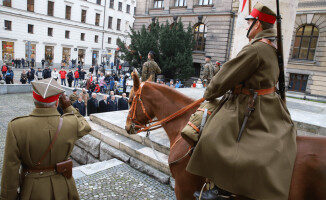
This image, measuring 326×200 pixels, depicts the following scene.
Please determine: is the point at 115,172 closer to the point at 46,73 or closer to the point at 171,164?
the point at 171,164

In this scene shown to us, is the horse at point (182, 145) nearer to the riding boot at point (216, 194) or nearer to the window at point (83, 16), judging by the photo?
the riding boot at point (216, 194)

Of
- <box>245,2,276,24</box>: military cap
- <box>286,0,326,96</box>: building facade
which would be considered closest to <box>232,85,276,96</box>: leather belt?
<box>245,2,276,24</box>: military cap

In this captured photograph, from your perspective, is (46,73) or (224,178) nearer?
(224,178)

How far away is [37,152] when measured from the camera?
2699mm

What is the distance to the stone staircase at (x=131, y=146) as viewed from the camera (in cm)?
578

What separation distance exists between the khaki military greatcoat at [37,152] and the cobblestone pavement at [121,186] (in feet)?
6.75

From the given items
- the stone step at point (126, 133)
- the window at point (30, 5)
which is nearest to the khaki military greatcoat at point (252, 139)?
the stone step at point (126, 133)

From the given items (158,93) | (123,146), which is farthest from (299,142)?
(123,146)

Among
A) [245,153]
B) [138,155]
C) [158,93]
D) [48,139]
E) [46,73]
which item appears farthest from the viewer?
[46,73]

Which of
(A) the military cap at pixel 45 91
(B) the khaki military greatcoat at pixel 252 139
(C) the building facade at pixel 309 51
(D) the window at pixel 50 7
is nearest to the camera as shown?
(B) the khaki military greatcoat at pixel 252 139

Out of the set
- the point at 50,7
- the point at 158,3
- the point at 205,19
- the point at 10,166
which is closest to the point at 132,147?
the point at 10,166

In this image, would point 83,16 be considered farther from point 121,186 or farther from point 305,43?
point 121,186

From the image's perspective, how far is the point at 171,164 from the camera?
10.4 ft

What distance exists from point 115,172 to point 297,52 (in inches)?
964
